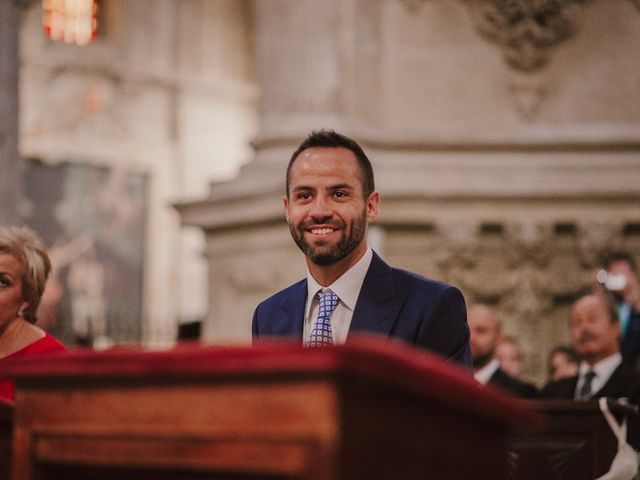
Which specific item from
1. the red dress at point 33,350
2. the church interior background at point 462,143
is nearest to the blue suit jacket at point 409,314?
the red dress at point 33,350

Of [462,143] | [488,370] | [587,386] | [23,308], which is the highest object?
[462,143]

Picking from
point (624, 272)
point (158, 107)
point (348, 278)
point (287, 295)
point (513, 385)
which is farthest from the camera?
point (158, 107)

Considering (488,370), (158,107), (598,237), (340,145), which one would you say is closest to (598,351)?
(488,370)

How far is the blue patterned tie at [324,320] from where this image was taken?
323 centimetres

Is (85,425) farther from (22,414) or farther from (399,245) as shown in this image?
(399,245)

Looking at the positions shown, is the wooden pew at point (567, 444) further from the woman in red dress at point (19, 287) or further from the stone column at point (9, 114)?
the stone column at point (9, 114)

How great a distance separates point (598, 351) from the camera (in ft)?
20.5

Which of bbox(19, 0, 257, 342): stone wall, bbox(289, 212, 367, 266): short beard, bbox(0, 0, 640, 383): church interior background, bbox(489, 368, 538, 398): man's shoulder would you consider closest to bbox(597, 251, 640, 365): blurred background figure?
bbox(489, 368, 538, 398): man's shoulder

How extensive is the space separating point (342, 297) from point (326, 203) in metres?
0.27

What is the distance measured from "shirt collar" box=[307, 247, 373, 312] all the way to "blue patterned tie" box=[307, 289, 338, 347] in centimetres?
A: 2

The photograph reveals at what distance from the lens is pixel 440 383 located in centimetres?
192

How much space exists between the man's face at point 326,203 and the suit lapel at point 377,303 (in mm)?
109

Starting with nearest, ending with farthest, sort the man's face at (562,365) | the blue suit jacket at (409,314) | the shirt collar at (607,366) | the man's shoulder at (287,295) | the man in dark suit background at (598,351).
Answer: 1. the blue suit jacket at (409,314)
2. the man's shoulder at (287,295)
3. the man in dark suit background at (598,351)
4. the shirt collar at (607,366)
5. the man's face at (562,365)

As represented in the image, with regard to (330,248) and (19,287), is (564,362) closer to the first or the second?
(19,287)
